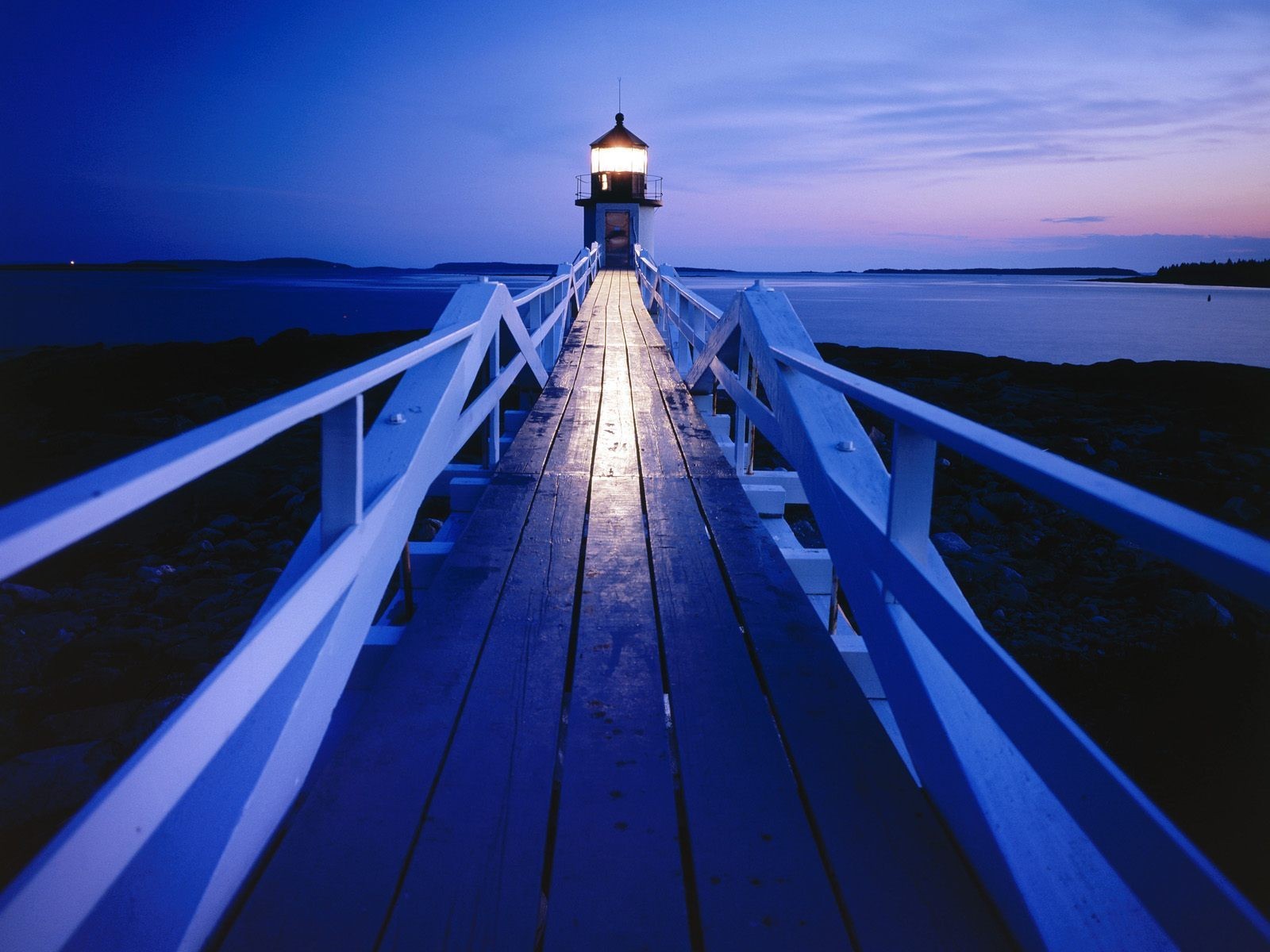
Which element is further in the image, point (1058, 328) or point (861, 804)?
point (1058, 328)

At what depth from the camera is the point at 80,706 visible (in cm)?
558

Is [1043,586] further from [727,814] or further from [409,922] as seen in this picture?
[409,922]

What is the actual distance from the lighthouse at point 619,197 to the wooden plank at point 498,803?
2774cm

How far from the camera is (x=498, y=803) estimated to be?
175cm

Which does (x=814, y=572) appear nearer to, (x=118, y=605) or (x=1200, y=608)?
(x=1200, y=608)

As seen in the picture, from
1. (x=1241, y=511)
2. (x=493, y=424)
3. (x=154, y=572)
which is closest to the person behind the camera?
(x=493, y=424)

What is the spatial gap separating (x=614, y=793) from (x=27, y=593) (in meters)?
7.96

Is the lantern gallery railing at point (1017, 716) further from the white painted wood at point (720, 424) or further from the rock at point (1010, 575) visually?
the rock at point (1010, 575)

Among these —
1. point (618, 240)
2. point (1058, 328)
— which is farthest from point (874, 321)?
point (618, 240)

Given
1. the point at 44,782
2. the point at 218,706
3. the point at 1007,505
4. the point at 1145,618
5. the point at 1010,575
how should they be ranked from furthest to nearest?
1. the point at 1007,505
2. the point at 1010,575
3. the point at 1145,618
4. the point at 44,782
5. the point at 218,706

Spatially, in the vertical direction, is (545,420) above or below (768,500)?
above

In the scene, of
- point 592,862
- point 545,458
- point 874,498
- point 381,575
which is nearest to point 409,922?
point 592,862

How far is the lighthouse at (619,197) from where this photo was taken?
28719 millimetres

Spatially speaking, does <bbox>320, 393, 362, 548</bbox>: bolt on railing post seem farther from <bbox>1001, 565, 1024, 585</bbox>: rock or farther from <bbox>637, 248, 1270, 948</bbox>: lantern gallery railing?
<bbox>1001, 565, 1024, 585</bbox>: rock
